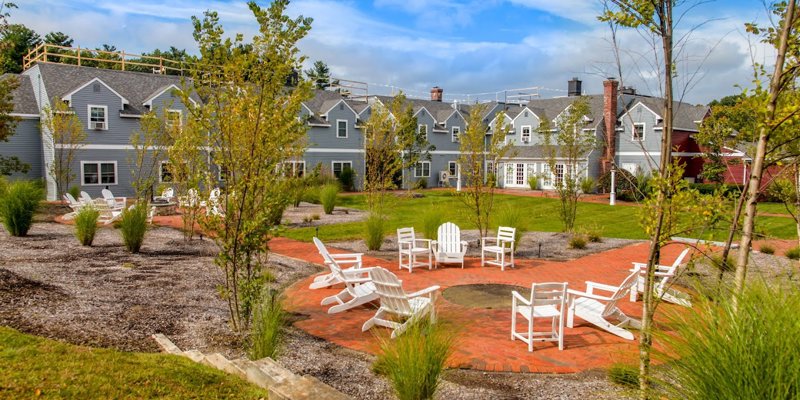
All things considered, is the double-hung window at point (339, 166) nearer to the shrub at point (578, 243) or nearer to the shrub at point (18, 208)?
the shrub at point (18, 208)

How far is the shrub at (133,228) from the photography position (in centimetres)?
1245

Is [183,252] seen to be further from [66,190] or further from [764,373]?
[66,190]

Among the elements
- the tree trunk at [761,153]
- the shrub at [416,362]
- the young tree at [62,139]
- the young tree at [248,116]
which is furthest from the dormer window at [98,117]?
the tree trunk at [761,153]

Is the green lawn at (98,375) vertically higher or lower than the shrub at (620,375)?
higher

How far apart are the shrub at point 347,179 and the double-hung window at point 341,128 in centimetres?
285

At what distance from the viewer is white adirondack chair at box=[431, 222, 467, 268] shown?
40.7ft

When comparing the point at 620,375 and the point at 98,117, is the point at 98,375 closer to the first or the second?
the point at 620,375

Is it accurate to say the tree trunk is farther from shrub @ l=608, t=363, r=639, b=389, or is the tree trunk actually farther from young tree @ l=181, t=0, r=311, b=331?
young tree @ l=181, t=0, r=311, b=331

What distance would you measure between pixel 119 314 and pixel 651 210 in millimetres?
6618

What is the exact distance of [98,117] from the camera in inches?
1147

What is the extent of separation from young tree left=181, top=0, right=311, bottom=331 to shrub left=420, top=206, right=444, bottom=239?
7.58 m

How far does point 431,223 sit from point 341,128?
2654 cm

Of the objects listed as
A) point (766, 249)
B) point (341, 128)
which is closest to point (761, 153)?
point (766, 249)


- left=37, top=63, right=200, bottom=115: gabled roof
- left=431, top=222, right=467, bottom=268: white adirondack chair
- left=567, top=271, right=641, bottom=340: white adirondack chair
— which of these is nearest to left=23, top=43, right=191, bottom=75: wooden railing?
left=37, top=63, right=200, bottom=115: gabled roof
